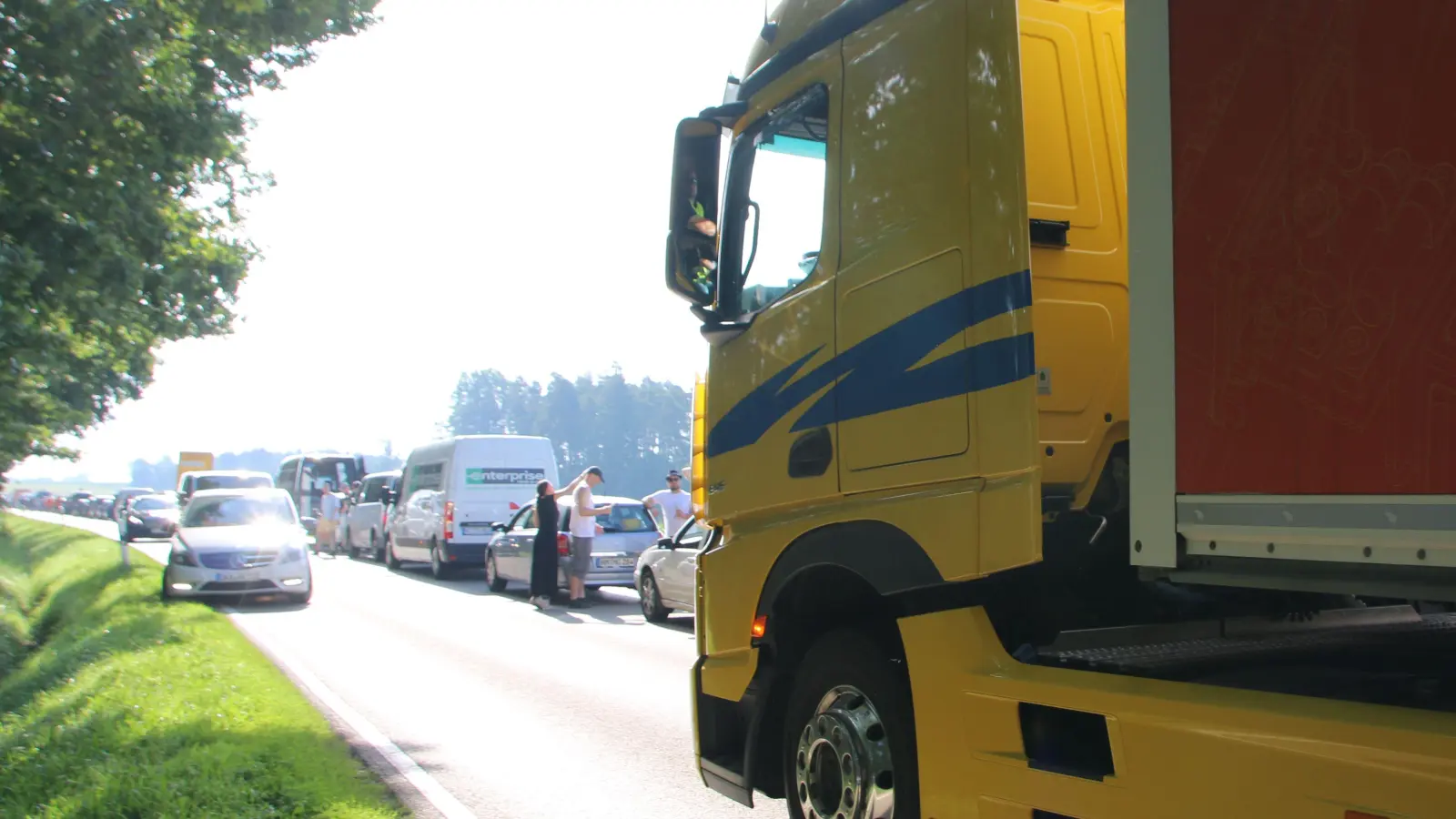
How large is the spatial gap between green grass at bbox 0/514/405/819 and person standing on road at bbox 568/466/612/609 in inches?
176

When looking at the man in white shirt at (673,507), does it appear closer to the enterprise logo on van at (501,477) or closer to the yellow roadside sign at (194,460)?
the enterprise logo on van at (501,477)

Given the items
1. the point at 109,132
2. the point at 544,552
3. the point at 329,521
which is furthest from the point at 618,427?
the point at 109,132

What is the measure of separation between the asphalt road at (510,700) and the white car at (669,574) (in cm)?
31

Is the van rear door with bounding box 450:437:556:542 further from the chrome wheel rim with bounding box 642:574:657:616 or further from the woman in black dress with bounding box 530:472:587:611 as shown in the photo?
the chrome wheel rim with bounding box 642:574:657:616

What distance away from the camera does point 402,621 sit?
589 inches

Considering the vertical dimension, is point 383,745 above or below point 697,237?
below

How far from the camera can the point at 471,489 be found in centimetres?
2214

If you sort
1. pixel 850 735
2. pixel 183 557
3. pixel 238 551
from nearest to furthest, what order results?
pixel 850 735 → pixel 183 557 → pixel 238 551

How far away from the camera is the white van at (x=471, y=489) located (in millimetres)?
22094

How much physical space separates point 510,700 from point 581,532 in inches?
275

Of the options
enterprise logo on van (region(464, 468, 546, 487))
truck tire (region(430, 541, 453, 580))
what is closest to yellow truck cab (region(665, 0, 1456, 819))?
enterprise logo on van (region(464, 468, 546, 487))

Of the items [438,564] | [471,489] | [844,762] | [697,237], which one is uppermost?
[697,237]

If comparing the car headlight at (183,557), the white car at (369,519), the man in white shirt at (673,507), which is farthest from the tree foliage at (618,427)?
the car headlight at (183,557)

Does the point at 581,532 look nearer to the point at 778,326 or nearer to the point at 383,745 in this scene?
the point at 383,745
